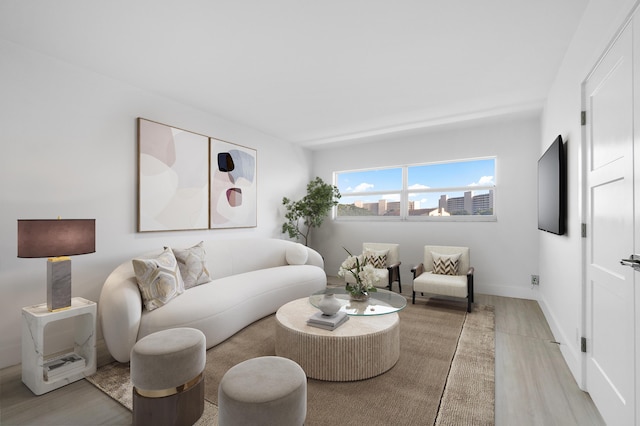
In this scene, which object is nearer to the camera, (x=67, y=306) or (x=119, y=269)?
(x=67, y=306)

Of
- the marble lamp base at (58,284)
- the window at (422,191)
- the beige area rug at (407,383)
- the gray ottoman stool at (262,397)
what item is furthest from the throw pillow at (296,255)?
the gray ottoman stool at (262,397)

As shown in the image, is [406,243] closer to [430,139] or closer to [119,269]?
[430,139]

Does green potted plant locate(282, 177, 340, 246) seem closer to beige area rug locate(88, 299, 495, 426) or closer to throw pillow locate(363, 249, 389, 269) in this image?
throw pillow locate(363, 249, 389, 269)

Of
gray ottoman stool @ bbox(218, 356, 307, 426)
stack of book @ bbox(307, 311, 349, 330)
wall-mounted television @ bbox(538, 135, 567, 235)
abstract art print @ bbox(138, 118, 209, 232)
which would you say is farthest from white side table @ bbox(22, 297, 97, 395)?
wall-mounted television @ bbox(538, 135, 567, 235)

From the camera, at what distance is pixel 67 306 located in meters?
2.31

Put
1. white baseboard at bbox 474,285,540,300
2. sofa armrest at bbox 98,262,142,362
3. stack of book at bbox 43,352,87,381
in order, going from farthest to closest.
→ white baseboard at bbox 474,285,540,300, sofa armrest at bbox 98,262,142,362, stack of book at bbox 43,352,87,381

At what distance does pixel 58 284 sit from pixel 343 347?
2.22 m

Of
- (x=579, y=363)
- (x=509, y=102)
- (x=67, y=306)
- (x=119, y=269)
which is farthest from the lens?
(x=509, y=102)

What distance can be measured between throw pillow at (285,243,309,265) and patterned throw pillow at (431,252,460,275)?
1.96 meters

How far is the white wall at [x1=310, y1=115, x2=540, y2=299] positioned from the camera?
4363mm

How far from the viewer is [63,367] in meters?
2.23

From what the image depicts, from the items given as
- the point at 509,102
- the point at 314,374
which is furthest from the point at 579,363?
the point at 509,102

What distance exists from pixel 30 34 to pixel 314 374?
3448mm

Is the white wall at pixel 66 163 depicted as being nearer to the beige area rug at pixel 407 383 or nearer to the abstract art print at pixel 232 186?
the abstract art print at pixel 232 186
